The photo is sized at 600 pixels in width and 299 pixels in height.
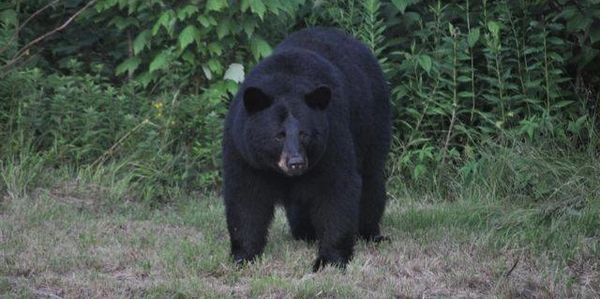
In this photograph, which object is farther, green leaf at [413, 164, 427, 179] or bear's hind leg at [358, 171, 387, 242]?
green leaf at [413, 164, 427, 179]

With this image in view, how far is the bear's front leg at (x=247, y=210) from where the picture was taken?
7.04 m

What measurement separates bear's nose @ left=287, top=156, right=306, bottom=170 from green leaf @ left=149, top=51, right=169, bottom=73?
154 inches

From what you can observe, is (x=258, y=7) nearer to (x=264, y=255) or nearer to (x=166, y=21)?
(x=166, y=21)

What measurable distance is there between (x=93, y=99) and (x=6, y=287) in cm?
418

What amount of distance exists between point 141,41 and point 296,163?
4239 mm

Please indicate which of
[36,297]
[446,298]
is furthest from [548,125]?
[36,297]

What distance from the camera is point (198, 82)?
Result: 1070 cm

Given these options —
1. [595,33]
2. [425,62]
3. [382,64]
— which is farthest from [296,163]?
[595,33]

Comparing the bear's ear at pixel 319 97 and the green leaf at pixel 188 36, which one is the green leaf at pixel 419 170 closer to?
the green leaf at pixel 188 36

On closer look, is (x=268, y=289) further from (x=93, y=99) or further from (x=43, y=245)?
(x=93, y=99)

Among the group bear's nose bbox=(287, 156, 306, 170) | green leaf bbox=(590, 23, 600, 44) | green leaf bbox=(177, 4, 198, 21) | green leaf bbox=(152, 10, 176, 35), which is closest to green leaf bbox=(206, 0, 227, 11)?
green leaf bbox=(177, 4, 198, 21)

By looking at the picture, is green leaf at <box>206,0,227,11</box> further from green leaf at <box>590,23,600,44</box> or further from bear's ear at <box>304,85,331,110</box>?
green leaf at <box>590,23,600,44</box>

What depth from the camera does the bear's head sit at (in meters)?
6.74

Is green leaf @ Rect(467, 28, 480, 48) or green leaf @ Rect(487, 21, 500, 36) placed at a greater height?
green leaf @ Rect(487, 21, 500, 36)
